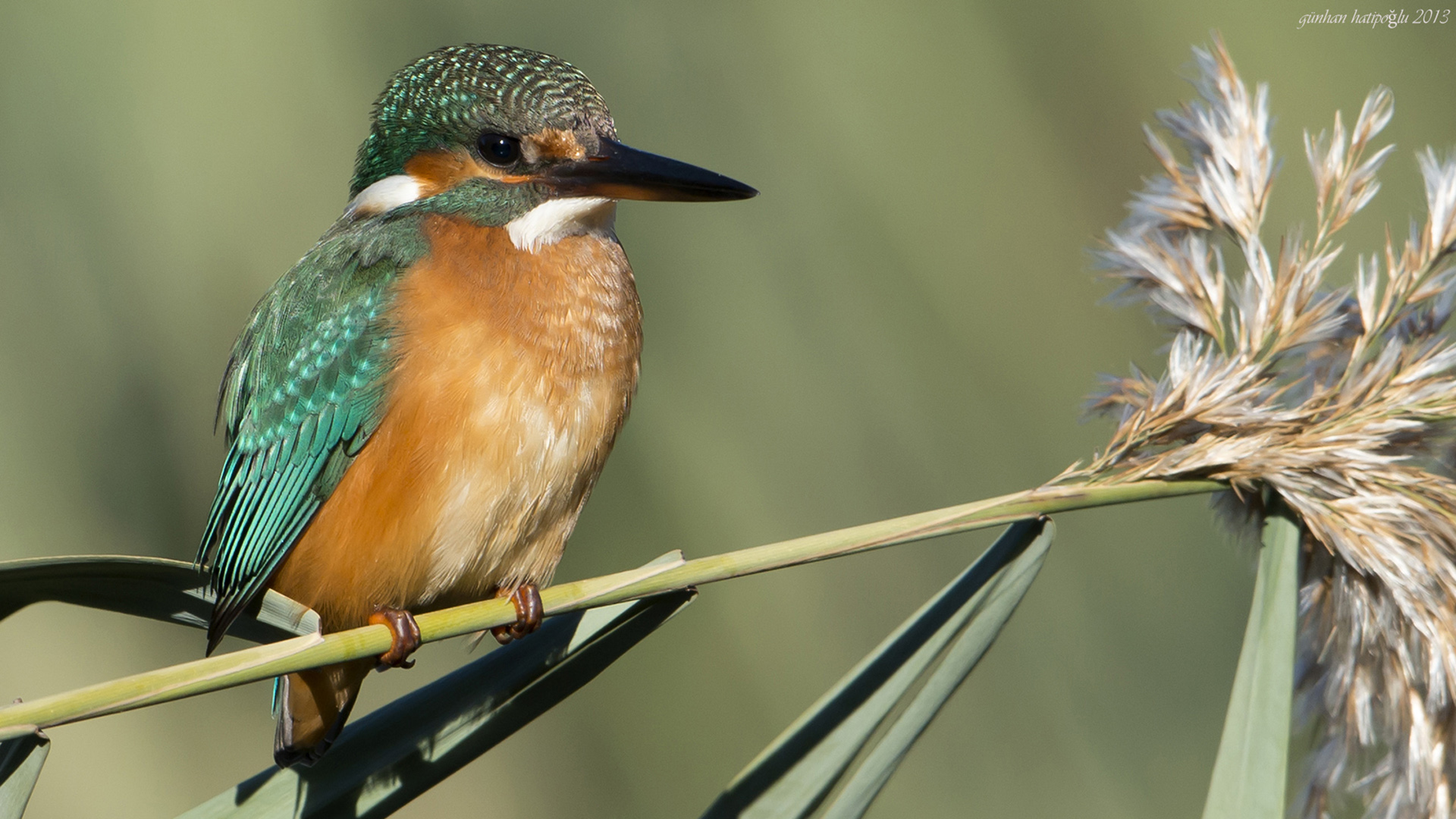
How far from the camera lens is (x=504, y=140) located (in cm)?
123

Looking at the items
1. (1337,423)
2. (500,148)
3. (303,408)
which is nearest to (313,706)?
(303,408)

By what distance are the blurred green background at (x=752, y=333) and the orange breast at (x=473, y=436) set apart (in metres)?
0.44

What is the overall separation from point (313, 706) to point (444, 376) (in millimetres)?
355

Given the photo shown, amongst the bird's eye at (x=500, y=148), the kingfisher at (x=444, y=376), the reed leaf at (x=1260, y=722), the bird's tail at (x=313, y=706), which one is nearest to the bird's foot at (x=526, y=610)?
the kingfisher at (x=444, y=376)

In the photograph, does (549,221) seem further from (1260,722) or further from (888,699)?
(1260,722)

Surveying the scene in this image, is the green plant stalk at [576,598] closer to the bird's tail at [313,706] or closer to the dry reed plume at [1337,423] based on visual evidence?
the dry reed plume at [1337,423]

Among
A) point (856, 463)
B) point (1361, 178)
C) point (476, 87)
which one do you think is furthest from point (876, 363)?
point (1361, 178)

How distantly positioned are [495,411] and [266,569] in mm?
268

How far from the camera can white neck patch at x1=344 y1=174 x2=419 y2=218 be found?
130cm

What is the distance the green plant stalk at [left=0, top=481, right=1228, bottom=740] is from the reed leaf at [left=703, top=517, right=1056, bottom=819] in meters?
0.04

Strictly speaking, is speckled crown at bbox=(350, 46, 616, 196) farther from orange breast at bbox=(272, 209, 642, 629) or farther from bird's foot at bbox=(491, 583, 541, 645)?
bird's foot at bbox=(491, 583, 541, 645)

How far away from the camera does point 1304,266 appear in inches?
34.4

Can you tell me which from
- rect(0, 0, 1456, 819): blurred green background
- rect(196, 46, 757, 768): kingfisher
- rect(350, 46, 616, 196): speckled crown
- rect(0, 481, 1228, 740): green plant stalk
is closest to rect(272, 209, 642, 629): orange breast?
rect(196, 46, 757, 768): kingfisher

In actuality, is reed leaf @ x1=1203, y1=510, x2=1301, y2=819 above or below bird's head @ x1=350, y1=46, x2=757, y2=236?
below
